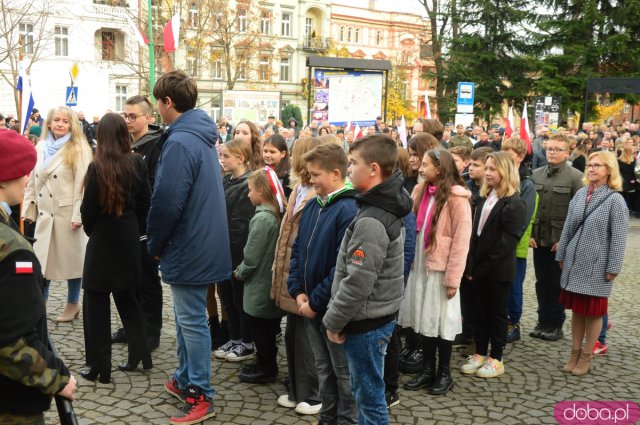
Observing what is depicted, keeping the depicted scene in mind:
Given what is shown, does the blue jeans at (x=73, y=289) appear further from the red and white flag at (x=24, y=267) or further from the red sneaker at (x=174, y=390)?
the red and white flag at (x=24, y=267)

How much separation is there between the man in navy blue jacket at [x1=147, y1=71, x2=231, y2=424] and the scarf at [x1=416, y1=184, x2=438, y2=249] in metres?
1.57

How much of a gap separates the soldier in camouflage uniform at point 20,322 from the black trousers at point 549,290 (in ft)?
16.3

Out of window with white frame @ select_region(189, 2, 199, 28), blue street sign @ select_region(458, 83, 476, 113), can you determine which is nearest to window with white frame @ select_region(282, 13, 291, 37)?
window with white frame @ select_region(189, 2, 199, 28)

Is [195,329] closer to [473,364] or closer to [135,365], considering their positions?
[135,365]

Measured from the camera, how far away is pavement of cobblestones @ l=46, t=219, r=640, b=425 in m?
4.23

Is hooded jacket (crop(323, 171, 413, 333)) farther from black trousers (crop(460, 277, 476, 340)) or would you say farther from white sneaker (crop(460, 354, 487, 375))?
black trousers (crop(460, 277, 476, 340))

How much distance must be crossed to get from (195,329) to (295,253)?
0.83 m

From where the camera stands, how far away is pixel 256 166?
5676mm

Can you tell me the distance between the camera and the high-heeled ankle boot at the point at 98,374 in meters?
4.67

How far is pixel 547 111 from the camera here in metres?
22.6

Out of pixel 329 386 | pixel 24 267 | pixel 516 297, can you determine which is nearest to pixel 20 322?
pixel 24 267

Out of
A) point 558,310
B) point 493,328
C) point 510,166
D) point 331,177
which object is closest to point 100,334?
point 331,177

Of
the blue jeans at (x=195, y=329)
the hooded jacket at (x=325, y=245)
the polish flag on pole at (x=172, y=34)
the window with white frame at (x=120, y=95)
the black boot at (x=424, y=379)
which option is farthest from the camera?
the window with white frame at (x=120, y=95)

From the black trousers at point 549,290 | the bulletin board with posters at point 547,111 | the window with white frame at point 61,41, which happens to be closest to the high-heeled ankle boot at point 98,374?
the black trousers at point 549,290
